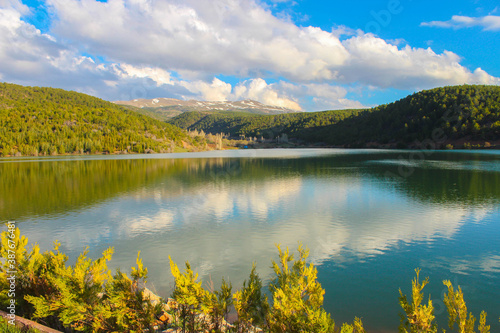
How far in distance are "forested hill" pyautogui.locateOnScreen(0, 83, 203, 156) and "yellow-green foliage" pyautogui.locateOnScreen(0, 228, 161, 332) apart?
3738 inches

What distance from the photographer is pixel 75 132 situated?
329 ft

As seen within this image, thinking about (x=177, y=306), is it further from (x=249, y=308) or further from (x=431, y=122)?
(x=431, y=122)

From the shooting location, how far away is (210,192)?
2247cm

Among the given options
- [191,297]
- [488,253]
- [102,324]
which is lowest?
[488,253]

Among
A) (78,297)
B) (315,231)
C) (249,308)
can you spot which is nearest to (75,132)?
(315,231)

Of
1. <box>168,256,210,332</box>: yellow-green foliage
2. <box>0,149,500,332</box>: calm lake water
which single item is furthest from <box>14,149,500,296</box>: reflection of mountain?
<box>168,256,210,332</box>: yellow-green foliage

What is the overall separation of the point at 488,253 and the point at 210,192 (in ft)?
54.0

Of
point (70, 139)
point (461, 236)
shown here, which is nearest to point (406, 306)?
point (461, 236)

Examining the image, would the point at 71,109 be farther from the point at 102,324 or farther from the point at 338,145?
the point at 102,324

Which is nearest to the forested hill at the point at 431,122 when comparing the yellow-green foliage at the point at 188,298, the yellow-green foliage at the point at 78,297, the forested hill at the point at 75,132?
the forested hill at the point at 75,132

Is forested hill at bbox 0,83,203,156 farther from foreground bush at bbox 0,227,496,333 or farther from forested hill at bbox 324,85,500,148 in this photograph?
foreground bush at bbox 0,227,496,333

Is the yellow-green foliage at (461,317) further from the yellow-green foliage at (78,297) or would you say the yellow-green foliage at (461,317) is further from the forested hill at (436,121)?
the forested hill at (436,121)

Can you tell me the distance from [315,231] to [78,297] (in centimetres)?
933

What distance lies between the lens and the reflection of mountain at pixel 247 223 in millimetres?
10164
